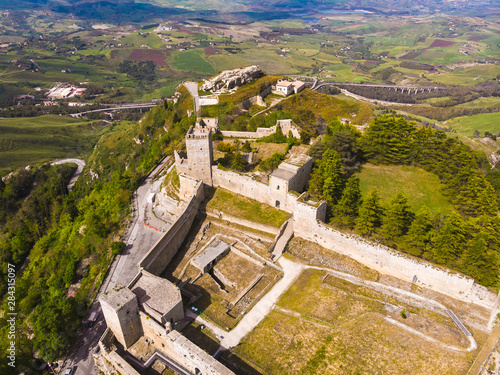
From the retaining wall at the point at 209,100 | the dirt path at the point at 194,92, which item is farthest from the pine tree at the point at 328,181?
the dirt path at the point at 194,92

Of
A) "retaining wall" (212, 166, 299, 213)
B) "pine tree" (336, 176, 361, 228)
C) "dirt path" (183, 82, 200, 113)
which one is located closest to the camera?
"pine tree" (336, 176, 361, 228)

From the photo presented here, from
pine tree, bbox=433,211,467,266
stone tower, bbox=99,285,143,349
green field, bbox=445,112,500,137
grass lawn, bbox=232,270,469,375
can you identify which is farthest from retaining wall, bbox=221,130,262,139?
green field, bbox=445,112,500,137

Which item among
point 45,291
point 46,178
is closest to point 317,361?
point 45,291

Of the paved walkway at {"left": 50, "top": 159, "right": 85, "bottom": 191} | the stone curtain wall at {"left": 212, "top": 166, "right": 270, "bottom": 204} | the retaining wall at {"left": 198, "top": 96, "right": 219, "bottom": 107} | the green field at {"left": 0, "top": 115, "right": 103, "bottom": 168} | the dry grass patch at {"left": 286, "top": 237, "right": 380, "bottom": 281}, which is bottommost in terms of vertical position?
the paved walkway at {"left": 50, "top": 159, "right": 85, "bottom": 191}

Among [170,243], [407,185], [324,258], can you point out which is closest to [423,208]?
[407,185]

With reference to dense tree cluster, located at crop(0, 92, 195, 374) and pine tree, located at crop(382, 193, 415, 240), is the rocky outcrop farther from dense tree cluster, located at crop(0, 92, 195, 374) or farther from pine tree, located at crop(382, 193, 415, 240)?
pine tree, located at crop(382, 193, 415, 240)
